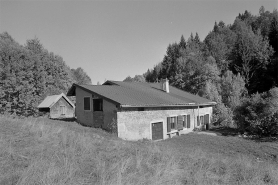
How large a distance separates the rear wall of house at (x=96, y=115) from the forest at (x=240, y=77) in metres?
13.0

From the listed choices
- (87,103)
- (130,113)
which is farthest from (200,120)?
(87,103)

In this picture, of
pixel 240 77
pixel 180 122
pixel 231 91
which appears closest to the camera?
pixel 180 122

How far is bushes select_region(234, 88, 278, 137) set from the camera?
1834 centimetres

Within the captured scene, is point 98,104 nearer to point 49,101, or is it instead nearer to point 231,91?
point 49,101

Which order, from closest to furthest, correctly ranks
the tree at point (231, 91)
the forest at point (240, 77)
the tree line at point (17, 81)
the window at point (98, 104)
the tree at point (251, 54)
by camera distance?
the window at point (98, 104)
the forest at point (240, 77)
the tree line at point (17, 81)
the tree at point (231, 91)
the tree at point (251, 54)

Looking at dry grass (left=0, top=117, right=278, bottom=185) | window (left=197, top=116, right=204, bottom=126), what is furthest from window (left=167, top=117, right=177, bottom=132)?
dry grass (left=0, top=117, right=278, bottom=185)

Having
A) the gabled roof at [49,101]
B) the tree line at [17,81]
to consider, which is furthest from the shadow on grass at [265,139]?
the gabled roof at [49,101]

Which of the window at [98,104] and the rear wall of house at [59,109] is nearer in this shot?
the window at [98,104]

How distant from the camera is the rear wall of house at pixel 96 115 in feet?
51.4

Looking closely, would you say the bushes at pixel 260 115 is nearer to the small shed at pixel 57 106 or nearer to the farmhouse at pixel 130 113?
the farmhouse at pixel 130 113

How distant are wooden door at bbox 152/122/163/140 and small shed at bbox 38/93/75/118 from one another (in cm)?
1938

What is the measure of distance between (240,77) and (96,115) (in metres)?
28.4

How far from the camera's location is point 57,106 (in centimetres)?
3180

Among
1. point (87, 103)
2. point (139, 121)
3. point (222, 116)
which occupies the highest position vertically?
point (87, 103)
